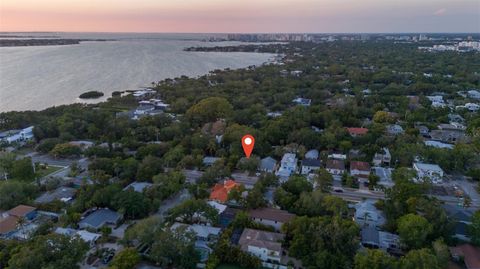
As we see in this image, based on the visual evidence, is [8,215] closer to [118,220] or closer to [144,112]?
[118,220]

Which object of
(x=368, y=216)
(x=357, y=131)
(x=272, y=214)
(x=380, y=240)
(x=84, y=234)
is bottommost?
(x=380, y=240)

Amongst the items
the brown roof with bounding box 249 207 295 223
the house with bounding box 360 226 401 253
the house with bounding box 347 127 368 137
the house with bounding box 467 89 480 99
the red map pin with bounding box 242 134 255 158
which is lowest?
the house with bounding box 360 226 401 253

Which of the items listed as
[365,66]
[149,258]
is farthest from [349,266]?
[365,66]

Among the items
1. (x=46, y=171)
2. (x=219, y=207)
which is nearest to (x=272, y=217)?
(x=219, y=207)

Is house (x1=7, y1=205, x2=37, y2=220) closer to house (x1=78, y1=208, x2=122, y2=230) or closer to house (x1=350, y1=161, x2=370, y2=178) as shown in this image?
house (x1=78, y1=208, x2=122, y2=230)

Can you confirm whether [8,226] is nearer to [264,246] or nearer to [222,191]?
[222,191]

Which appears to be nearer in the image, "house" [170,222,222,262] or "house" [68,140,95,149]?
"house" [170,222,222,262]

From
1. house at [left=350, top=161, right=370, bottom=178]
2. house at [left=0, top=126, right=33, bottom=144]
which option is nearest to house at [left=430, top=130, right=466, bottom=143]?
house at [left=350, top=161, right=370, bottom=178]
